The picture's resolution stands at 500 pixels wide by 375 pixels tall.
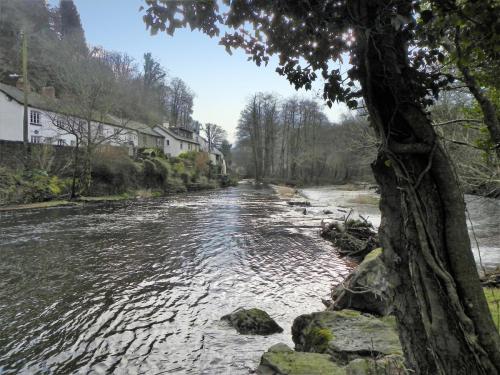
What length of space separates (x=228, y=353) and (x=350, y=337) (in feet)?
7.02

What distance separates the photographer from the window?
35312 millimetres

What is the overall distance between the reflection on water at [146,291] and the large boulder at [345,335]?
0.58m

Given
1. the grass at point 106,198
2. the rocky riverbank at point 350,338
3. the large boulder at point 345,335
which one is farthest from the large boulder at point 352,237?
the grass at point 106,198

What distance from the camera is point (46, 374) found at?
17.2ft

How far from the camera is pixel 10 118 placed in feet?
111

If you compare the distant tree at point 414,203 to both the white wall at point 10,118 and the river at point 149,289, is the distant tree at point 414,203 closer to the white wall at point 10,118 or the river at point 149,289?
the river at point 149,289

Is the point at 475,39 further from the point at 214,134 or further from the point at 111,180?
the point at 214,134

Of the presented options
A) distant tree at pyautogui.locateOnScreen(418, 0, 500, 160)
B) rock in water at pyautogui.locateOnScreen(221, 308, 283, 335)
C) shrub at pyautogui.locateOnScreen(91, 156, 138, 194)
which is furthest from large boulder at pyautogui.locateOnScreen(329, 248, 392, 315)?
shrub at pyautogui.locateOnScreen(91, 156, 138, 194)

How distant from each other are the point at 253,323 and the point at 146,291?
3307mm

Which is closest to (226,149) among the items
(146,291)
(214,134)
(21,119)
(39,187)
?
(214,134)

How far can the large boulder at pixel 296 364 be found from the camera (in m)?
4.64

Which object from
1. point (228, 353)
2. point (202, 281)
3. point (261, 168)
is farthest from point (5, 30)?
point (228, 353)

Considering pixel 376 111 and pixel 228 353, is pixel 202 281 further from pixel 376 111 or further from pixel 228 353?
pixel 376 111

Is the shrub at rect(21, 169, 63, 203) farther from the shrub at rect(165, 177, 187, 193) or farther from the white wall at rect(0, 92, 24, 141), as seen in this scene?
the shrub at rect(165, 177, 187, 193)
